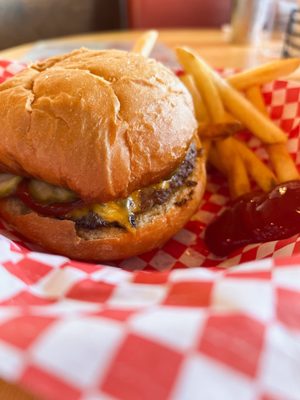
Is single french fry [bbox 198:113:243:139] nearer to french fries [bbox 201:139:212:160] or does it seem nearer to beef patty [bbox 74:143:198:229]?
french fries [bbox 201:139:212:160]

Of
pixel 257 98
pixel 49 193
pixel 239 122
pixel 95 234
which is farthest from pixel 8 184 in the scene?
pixel 257 98

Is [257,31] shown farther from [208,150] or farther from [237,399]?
[237,399]

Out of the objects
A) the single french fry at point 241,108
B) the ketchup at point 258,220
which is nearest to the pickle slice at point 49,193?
the ketchup at point 258,220

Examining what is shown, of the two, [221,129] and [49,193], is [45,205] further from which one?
[221,129]

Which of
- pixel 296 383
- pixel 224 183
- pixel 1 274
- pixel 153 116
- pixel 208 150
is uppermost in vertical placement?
pixel 153 116

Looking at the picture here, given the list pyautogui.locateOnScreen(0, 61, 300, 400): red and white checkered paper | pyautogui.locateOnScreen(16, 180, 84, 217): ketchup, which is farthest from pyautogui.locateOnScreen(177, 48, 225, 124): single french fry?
pyautogui.locateOnScreen(0, 61, 300, 400): red and white checkered paper

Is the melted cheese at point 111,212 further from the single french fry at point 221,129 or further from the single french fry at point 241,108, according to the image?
the single french fry at point 241,108

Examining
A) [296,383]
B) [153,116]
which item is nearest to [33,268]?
[153,116]
